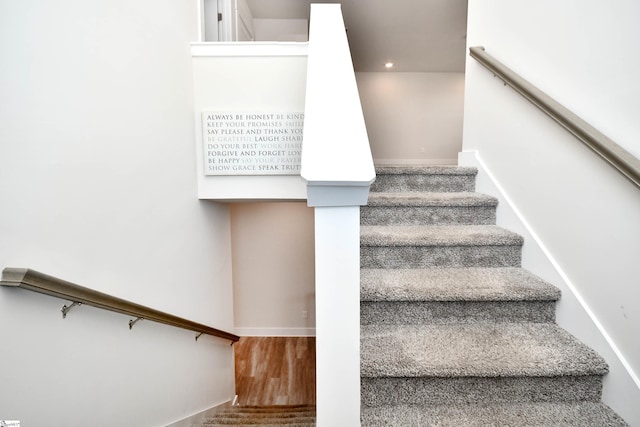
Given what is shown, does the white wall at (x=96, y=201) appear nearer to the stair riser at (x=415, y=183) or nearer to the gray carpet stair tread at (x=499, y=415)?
the gray carpet stair tread at (x=499, y=415)

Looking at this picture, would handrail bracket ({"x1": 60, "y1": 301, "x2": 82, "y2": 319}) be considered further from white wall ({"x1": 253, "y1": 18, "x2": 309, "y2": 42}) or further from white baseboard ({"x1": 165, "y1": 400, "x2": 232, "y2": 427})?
white wall ({"x1": 253, "y1": 18, "x2": 309, "y2": 42})

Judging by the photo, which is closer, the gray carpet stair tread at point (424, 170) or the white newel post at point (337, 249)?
the white newel post at point (337, 249)

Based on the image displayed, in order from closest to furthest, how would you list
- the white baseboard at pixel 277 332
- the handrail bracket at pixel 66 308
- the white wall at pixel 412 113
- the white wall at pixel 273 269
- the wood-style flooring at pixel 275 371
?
A: the handrail bracket at pixel 66 308, the wood-style flooring at pixel 275 371, the white wall at pixel 273 269, the white baseboard at pixel 277 332, the white wall at pixel 412 113

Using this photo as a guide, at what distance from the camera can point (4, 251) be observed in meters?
0.86

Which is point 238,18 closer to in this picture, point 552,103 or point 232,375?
point 552,103

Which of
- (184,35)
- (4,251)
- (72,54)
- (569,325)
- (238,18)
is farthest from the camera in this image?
(238,18)

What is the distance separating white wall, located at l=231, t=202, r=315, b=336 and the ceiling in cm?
254

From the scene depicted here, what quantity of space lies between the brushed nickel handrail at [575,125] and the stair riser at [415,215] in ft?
2.10

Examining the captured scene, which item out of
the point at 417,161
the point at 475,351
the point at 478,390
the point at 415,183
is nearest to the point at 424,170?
the point at 415,183

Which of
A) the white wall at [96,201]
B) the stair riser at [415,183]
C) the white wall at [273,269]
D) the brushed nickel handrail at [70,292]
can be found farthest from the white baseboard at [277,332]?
the brushed nickel handrail at [70,292]

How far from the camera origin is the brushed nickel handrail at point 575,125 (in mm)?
1061

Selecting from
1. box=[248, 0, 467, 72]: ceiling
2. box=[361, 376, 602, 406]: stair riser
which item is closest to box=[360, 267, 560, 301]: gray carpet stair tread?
box=[361, 376, 602, 406]: stair riser

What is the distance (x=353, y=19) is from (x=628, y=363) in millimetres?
4716

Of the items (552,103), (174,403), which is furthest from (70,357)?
(552,103)
